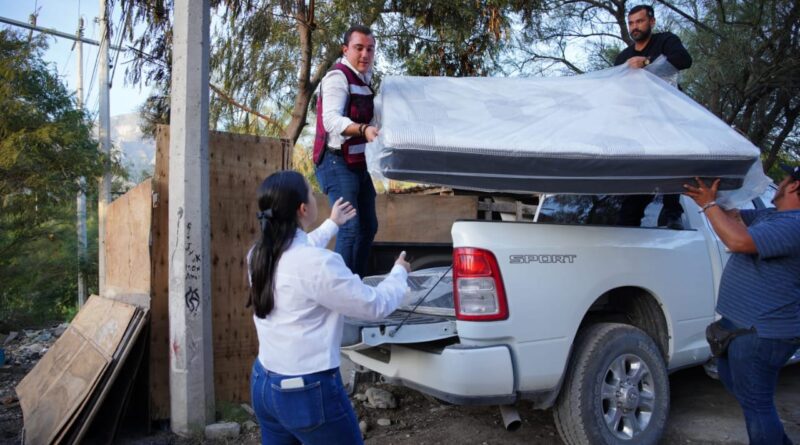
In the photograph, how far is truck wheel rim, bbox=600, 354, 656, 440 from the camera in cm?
365

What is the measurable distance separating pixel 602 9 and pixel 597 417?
36.6 ft

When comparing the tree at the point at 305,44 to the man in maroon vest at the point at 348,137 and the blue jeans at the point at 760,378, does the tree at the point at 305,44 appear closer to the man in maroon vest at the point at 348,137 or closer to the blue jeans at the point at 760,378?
the man in maroon vest at the point at 348,137

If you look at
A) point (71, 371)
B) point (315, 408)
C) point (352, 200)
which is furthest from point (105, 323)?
point (315, 408)

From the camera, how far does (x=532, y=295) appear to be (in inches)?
130

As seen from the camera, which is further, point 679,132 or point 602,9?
point 602,9

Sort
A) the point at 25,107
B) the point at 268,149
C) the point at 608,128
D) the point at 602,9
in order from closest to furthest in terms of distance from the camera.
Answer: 1. the point at 608,128
2. the point at 268,149
3. the point at 25,107
4. the point at 602,9

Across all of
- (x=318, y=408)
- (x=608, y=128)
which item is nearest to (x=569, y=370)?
(x=608, y=128)

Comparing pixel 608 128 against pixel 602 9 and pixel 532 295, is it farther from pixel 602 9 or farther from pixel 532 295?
pixel 602 9

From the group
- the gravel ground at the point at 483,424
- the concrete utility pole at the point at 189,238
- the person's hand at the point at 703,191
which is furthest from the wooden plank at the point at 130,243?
the person's hand at the point at 703,191

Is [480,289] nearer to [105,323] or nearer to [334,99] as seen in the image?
[334,99]

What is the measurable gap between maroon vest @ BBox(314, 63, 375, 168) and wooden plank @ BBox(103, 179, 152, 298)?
1.68m

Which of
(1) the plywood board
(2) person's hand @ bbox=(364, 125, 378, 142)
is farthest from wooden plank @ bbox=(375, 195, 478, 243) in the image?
(2) person's hand @ bbox=(364, 125, 378, 142)

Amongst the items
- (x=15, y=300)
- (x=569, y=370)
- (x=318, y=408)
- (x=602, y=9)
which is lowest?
(x=15, y=300)

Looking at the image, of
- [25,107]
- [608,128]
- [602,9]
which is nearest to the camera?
[608,128]
